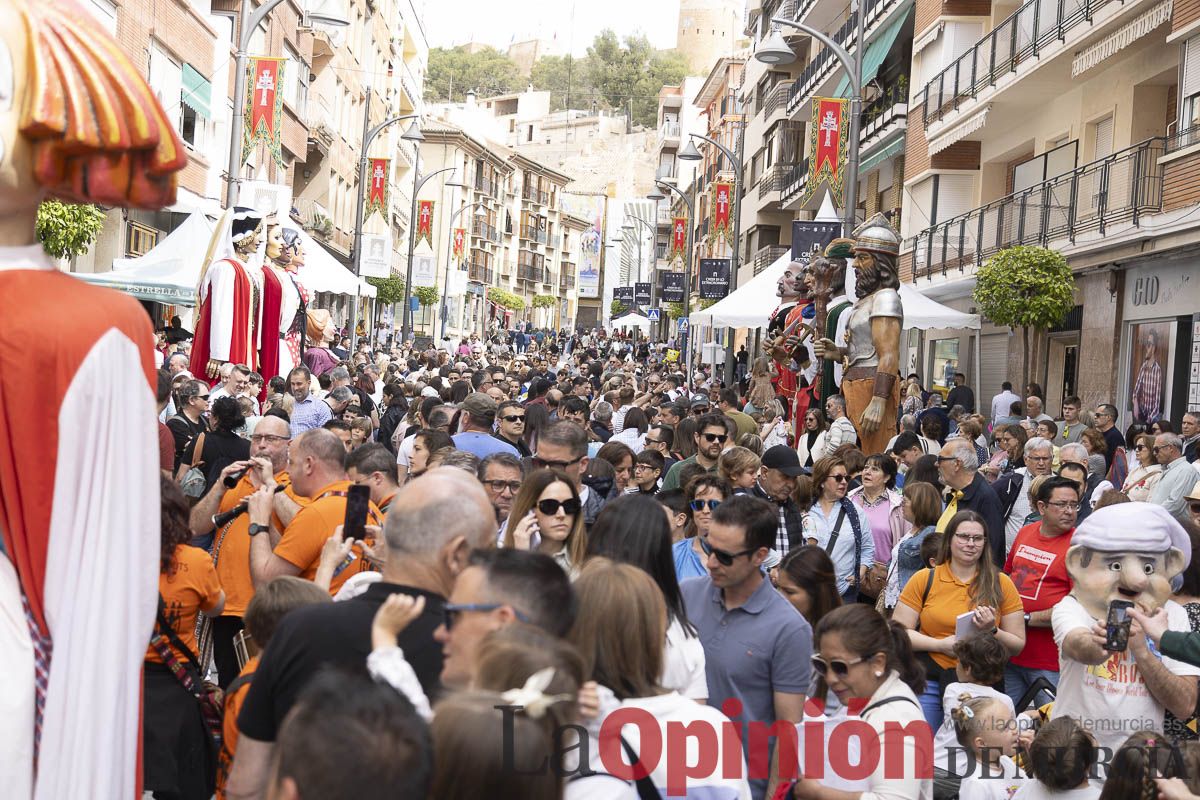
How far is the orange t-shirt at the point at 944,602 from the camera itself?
22.4 feet

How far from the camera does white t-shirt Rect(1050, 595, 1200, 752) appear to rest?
5012 millimetres

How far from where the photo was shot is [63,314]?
9.96ft

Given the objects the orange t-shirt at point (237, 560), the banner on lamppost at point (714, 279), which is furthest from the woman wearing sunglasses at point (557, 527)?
the banner on lamppost at point (714, 279)

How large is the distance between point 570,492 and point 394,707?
3134 mm

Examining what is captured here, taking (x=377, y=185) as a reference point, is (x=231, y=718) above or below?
below

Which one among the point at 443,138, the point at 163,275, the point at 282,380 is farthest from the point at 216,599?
the point at 443,138

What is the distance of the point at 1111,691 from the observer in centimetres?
505

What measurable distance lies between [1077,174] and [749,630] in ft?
59.3

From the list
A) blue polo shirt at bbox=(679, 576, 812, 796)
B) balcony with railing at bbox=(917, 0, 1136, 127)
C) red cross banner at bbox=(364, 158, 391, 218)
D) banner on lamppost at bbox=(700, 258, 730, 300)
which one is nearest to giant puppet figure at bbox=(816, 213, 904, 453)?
blue polo shirt at bbox=(679, 576, 812, 796)

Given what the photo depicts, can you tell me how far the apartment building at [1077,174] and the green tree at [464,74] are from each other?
10755 centimetres

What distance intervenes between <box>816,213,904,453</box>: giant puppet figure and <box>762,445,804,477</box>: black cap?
3519 mm

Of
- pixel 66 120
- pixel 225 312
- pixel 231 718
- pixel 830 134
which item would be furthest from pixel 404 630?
pixel 830 134

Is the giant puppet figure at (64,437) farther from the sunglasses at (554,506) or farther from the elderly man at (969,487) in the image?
the elderly man at (969,487)

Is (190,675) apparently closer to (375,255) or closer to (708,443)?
(708,443)
